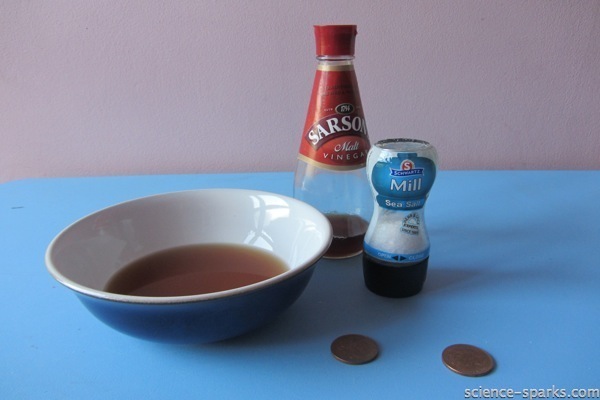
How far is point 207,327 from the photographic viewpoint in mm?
338

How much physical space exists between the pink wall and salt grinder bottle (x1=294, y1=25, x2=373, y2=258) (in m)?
0.35

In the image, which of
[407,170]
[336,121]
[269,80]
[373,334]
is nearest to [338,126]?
[336,121]

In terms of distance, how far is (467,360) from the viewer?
362 millimetres

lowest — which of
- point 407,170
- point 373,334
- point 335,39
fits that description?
point 373,334

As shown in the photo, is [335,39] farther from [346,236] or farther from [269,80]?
[269,80]

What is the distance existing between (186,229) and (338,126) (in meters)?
0.21

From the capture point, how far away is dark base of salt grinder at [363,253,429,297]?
440 mm

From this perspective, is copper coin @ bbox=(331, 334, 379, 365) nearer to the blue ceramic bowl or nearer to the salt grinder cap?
the blue ceramic bowl

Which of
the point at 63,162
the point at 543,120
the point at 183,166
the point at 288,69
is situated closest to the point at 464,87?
the point at 543,120

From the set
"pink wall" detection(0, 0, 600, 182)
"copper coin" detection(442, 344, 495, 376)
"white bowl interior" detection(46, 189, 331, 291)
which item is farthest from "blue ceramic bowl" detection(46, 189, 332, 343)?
"pink wall" detection(0, 0, 600, 182)

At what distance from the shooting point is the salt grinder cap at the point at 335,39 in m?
0.47

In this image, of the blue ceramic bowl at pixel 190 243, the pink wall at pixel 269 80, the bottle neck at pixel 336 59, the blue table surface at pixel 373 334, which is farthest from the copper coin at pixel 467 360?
the pink wall at pixel 269 80

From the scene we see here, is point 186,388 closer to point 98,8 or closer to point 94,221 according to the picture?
point 94,221

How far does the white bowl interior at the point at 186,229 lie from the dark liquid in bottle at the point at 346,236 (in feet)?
0.22
